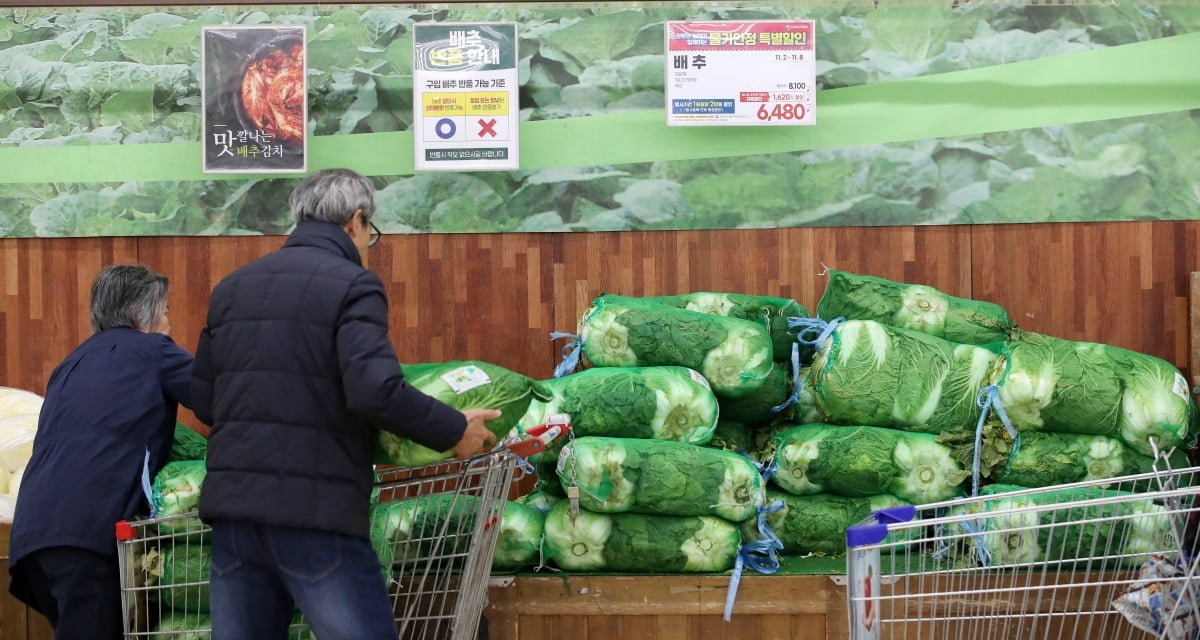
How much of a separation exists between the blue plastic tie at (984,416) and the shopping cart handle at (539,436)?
1543 mm

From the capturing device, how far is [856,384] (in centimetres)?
409

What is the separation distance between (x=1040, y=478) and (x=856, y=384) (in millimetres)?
694

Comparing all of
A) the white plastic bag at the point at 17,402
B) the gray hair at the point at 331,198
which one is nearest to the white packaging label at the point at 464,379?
the gray hair at the point at 331,198

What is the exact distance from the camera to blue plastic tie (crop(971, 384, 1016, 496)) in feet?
13.3

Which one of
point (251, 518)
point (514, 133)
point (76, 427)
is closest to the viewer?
point (251, 518)

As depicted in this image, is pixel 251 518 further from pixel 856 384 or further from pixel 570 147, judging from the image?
pixel 570 147

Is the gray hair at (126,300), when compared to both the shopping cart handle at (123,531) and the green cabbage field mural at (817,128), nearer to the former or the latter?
the shopping cart handle at (123,531)

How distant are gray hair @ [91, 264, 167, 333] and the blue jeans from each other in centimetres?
100

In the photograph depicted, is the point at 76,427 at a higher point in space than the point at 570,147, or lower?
lower

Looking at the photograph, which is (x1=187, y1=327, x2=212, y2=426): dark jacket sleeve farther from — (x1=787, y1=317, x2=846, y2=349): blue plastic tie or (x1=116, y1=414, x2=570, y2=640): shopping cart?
(x1=787, y1=317, x2=846, y2=349): blue plastic tie

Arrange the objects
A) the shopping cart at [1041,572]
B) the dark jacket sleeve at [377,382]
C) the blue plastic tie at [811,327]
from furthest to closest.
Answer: the blue plastic tie at [811,327], the shopping cart at [1041,572], the dark jacket sleeve at [377,382]

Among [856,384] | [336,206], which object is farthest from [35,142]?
[856,384]

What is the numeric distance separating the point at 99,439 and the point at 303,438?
38.6 inches

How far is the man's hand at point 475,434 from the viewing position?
2.89 meters
